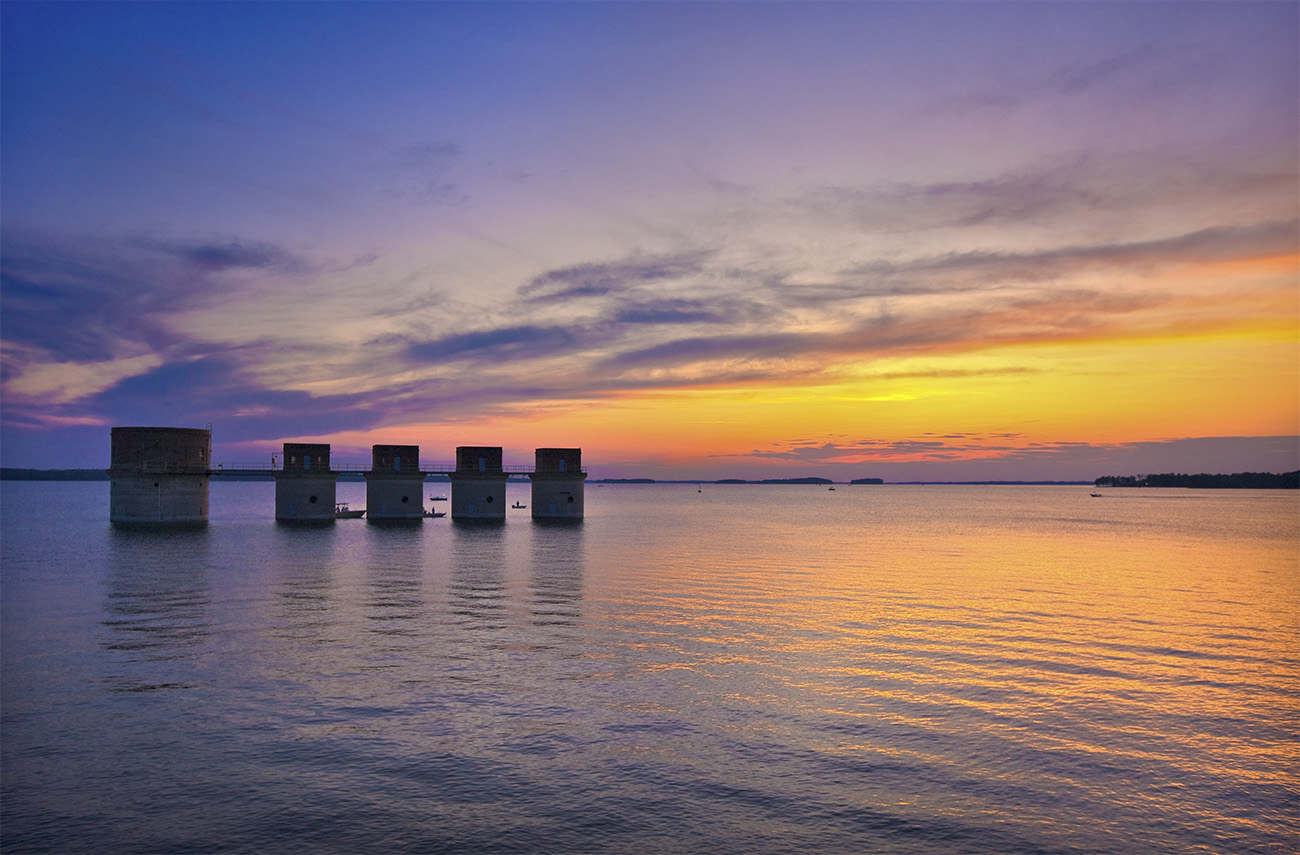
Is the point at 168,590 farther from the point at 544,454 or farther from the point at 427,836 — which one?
the point at 544,454

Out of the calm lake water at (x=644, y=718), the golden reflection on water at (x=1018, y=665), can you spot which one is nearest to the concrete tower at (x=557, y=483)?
the golden reflection on water at (x=1018, y=665)

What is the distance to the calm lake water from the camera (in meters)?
14.2

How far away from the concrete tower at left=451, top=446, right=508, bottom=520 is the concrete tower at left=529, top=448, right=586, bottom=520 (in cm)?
470

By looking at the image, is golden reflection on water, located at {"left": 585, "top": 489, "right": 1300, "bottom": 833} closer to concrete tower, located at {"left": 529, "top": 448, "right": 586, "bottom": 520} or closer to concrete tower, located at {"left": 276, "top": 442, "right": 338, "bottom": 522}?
concrete tower, located at {"left": 529, "top": 448, "right": 586, "bottom": 520}

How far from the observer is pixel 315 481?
95188mm

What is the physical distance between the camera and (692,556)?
6216 cm

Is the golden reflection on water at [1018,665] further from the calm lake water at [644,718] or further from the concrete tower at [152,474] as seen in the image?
the concrete tower at [152,474]

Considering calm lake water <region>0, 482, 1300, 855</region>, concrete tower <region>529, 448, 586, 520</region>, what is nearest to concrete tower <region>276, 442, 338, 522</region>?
concrete tower <region>529, 448, 586, 520</region>

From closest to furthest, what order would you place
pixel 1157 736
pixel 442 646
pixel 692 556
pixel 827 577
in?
pixel 1157 736 < pixel 442 646 < pixel 827 577 < pixel 692 556

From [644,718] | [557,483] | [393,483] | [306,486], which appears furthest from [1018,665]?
[306,486]

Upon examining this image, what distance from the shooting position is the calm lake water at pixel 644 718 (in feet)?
46.7

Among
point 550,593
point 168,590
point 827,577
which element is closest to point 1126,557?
point 827,577

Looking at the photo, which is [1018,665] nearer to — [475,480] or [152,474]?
[475,480]

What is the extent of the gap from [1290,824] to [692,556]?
159 feet
